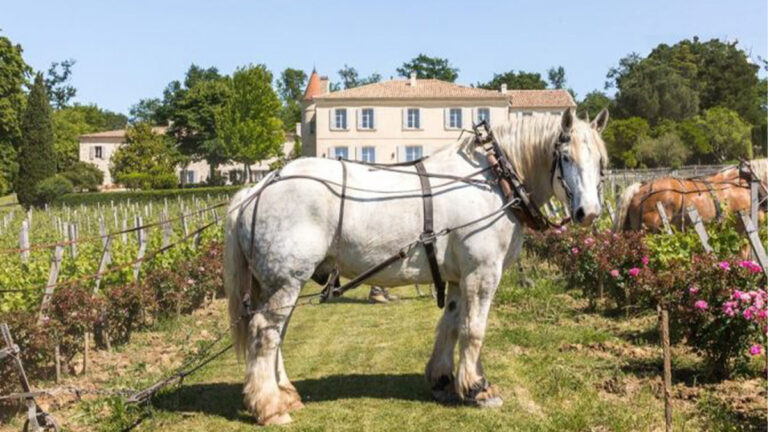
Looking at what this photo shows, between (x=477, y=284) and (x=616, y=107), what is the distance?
68.9 metres

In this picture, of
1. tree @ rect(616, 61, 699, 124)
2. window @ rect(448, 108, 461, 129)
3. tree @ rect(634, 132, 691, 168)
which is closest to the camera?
window @ rect(448, 108, 461, 129)

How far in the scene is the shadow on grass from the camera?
591cm

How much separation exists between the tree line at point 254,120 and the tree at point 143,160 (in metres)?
0.10

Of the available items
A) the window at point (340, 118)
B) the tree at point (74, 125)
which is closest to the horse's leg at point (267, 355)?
the window at point (340, 118)

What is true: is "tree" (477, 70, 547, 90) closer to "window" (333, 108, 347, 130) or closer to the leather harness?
"window" (333, 108, 347, 130)

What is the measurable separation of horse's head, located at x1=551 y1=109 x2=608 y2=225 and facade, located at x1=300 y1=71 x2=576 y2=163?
1827 inches

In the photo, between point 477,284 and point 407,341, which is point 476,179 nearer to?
point 477,284


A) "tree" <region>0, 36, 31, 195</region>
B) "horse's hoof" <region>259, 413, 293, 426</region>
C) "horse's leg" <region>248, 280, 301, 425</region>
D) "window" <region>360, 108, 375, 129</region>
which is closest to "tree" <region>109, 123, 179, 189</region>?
"tree" <region>0, 36, 31, 195</region>

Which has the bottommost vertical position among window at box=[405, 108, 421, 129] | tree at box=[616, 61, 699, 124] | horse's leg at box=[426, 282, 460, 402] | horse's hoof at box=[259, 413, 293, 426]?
horse's hoof at box=[259, 413, 293, 426]

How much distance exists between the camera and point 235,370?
7.23 m

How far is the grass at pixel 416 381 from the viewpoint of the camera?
213 inches

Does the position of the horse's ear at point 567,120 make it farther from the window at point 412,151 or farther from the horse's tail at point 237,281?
the window at point 412,151

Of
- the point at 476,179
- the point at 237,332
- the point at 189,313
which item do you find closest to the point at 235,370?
the point at 237,332

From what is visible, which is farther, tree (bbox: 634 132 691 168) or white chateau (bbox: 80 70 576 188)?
tree (bbox: 634 132 691 168)
